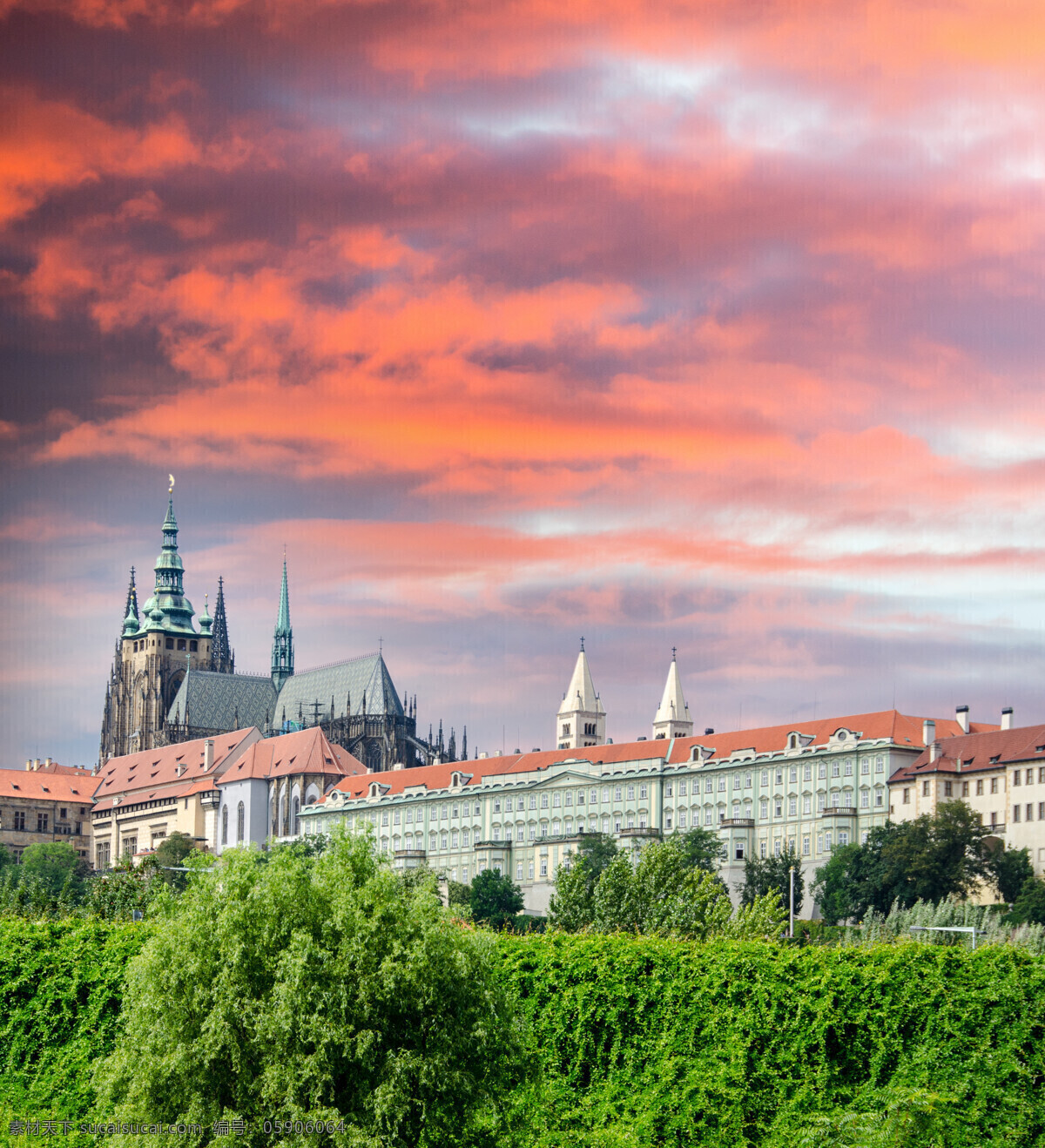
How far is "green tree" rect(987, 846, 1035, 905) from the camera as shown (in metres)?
128

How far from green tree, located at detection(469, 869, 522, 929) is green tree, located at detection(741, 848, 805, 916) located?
63.2 ft

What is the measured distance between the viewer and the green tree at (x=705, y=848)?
148 metres

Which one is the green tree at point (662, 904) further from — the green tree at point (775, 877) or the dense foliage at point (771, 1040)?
the green tree at point (775, 877)

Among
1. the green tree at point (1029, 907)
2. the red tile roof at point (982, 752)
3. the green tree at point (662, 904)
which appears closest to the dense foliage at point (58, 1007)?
the green tree at point (662, 904)

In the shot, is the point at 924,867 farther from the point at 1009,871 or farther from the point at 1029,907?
the point at 1029,907

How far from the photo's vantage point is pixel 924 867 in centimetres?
12656

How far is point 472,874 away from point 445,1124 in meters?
149

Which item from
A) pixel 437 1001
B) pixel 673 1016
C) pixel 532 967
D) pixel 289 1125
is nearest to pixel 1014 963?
pixel 673 1016

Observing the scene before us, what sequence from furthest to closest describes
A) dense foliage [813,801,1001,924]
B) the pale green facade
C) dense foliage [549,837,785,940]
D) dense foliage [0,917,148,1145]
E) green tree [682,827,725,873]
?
the pale green facade
green tree [682,827,725,873]
dense foliage [813,801,1001,924]
dense foliage [549,837,785,940]
dense foliage [0,917,148,1145]

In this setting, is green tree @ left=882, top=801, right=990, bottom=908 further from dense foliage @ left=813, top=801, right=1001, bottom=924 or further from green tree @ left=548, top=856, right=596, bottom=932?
green tree @ left=548, top=856, right=596, bottom=932

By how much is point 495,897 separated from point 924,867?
140ft

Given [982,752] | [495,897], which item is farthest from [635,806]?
[982,752]

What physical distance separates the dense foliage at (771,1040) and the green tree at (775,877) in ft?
332

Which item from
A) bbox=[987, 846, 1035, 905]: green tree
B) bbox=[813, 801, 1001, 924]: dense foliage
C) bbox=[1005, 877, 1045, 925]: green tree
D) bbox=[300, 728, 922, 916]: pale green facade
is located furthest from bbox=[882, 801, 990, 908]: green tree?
bbox=[300, 728, 922, 916]: pale green facade
